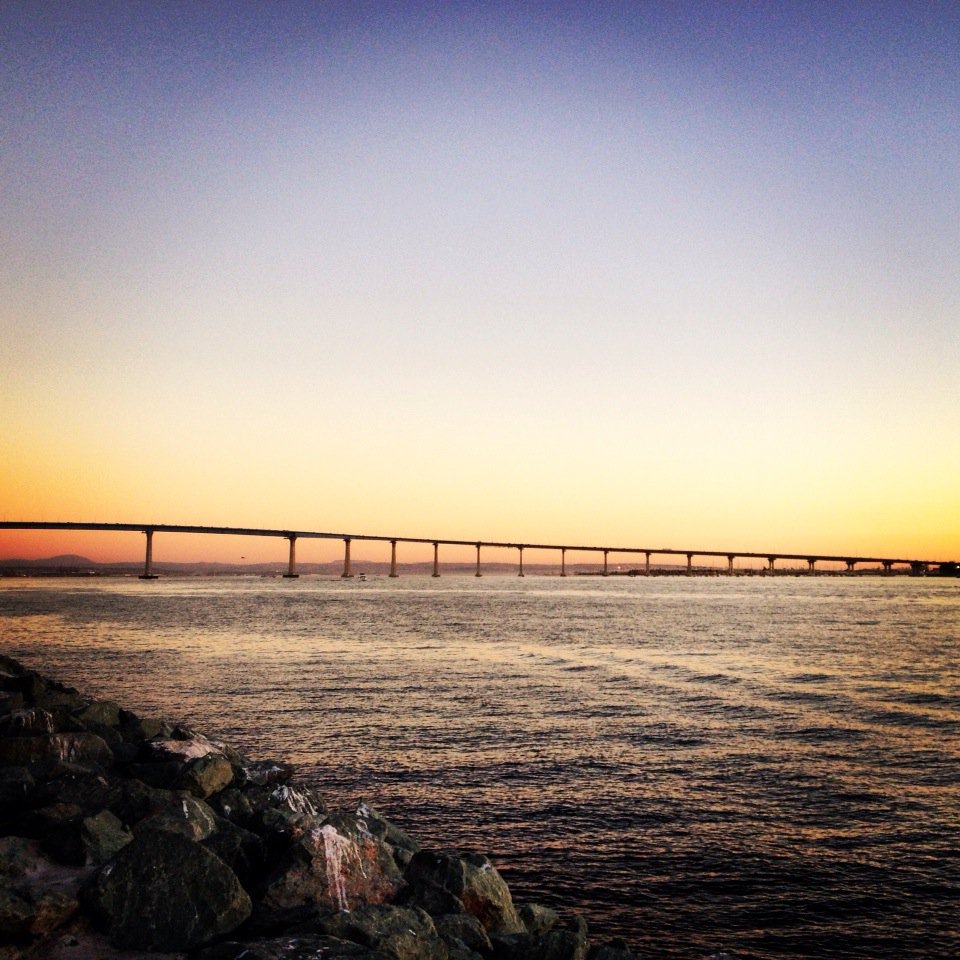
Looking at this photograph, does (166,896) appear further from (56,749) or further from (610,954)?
(56,749)

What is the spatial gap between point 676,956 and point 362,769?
28.9 feet

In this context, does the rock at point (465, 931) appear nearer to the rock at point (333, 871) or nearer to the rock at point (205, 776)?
the rock at point (333, 871)

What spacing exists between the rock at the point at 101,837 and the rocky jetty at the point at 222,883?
0.05 feet

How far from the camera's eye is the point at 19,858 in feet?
24.1

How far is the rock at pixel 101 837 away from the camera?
25.1 feet

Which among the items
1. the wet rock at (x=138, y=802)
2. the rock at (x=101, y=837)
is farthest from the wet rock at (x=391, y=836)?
the rock at (x=101, y=837)

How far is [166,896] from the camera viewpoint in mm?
6562

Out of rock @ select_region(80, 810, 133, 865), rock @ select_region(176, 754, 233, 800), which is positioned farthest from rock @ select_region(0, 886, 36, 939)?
rock @ select_region(176, 754, 233, 800)

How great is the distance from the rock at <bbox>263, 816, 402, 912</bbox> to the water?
3.25m

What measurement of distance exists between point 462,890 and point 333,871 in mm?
1294

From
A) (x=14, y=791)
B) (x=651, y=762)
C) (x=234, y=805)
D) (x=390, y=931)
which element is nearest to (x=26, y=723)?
(x=14, y=791)

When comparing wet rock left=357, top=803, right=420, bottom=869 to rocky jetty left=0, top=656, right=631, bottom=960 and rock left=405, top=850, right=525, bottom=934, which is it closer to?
rocky jetty left=0, top=656, right=631, bottom=960

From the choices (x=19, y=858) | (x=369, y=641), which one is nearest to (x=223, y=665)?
(x=369, y=641)

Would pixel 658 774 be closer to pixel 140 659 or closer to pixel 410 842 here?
pixel 410 842
